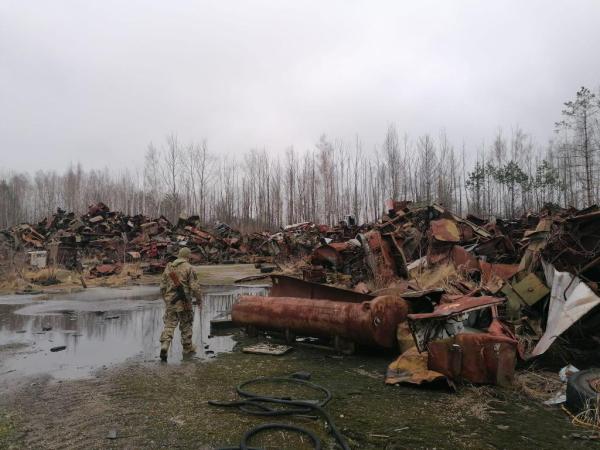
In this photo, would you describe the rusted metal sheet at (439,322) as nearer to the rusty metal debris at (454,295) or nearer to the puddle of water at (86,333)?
the rusty metal debris at (454,295)

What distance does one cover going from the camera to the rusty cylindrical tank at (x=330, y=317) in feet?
21.1

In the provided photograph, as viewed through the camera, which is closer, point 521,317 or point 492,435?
point 492,435

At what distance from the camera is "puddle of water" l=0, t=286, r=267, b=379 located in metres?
6.76

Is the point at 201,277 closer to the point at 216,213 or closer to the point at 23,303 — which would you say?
the point at 23,303

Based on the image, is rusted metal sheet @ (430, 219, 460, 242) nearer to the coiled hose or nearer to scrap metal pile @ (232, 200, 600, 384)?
scrap metal pile @ (232, 200, 600, 384)

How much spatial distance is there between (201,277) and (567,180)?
117 feet

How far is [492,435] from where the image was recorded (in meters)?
3.97

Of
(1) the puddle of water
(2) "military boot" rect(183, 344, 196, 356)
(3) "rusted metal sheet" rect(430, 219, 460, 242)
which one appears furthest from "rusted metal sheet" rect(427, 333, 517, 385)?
(3) "rusted metal sheet" rect(430, 219, 460, 242)

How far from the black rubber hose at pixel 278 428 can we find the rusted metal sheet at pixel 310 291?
3.54 meters

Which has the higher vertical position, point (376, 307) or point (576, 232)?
point (576, 232)

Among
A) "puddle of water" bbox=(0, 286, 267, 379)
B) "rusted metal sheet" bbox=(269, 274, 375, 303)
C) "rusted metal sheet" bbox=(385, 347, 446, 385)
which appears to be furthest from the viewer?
"rusted metal sheet" bbox=(269, 274, 375, 303)

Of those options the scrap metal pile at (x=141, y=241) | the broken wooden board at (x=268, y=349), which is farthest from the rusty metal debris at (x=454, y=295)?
the scrap metal pile at (x=141, y=241)

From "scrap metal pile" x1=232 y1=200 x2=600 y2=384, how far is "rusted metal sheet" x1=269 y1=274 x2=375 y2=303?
21 mm

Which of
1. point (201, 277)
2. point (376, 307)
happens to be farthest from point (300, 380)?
point (201, 277)
